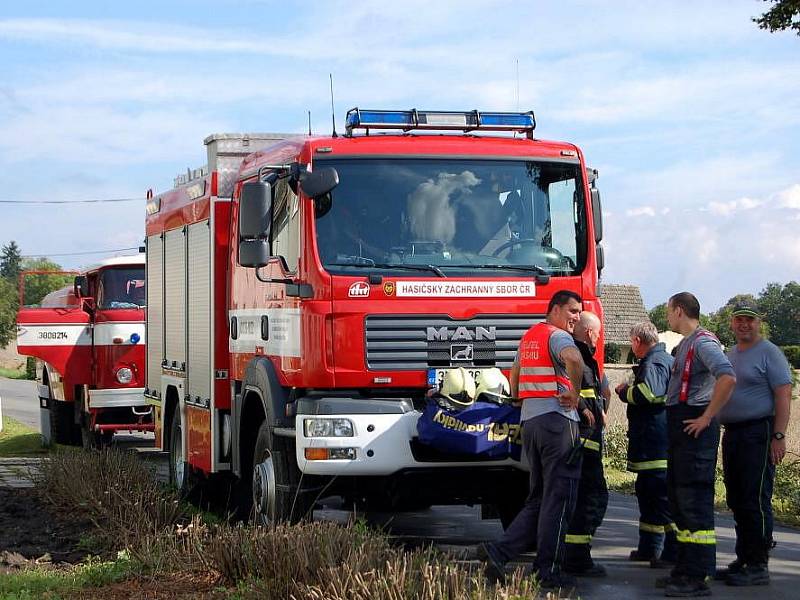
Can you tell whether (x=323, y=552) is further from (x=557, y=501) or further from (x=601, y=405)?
(x=601, y=405)

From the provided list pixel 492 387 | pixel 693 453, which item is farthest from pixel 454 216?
pixel 693 453

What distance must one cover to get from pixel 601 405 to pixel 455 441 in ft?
3.34

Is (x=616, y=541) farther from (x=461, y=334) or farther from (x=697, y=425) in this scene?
(x=697, y=425)

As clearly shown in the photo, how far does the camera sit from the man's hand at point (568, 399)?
26.7 feet

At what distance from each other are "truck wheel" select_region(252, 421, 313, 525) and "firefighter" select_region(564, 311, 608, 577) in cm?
184

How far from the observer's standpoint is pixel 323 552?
24.3 ft

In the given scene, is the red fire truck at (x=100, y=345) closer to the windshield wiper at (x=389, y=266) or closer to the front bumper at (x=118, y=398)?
the front bumper at (x=118, y=398)

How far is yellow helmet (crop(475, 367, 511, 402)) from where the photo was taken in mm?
8898

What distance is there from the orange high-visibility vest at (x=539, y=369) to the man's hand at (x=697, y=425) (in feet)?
2.60

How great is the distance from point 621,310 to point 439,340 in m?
50.4

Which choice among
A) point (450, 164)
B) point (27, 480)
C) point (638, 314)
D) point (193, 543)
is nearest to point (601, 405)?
point (450, 164)

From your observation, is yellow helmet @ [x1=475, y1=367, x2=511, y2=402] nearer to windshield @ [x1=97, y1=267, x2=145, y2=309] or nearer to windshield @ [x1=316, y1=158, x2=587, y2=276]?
windshield @ [x1=316, y1=158, x2=587, y2=276]

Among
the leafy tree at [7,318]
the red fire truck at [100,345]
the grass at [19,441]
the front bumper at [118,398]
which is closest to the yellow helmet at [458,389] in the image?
the red fire truck at [100,345]

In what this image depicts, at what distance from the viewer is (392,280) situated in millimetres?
9109
